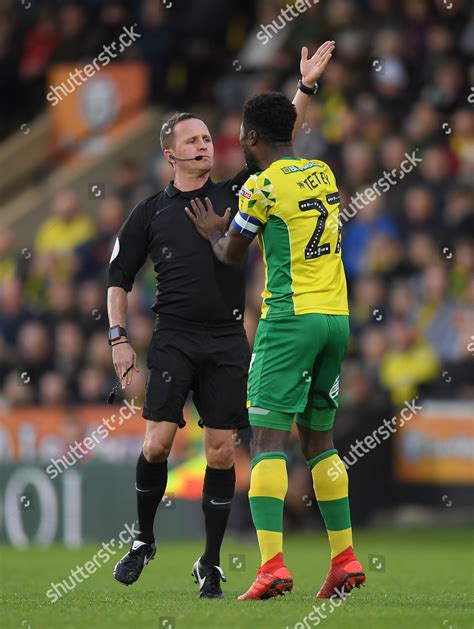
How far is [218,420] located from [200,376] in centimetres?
26

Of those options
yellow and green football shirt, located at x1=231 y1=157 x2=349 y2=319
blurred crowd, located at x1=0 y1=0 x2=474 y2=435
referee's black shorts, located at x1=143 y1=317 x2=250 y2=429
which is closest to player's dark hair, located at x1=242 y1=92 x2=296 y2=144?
yellow and green football shirt, located at x1=231 y1=157 x2=349 y2=319

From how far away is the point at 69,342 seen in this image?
14883 millimetres

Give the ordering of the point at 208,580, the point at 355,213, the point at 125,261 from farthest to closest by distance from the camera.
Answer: the point at 355,213
the point at 125,261
the point at 208,580

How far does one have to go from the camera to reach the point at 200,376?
7.50 meters

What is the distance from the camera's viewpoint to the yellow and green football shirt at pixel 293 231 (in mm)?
6863

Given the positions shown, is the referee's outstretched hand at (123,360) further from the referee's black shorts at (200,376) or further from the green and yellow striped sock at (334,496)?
the green and yellow striped sock at (334,496)

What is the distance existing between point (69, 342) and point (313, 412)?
8092 millimetres

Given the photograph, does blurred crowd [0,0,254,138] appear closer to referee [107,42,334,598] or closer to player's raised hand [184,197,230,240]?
referee [107,42,334,598]

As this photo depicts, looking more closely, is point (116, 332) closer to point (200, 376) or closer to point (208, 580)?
point (200, 376)

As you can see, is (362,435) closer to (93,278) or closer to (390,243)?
(390,243)

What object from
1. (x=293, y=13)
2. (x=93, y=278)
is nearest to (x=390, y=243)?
(x=93, y=278)

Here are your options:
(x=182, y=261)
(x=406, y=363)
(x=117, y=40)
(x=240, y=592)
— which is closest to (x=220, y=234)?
(x=182, y=261)

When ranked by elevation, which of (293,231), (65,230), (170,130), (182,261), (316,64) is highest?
(65,230)

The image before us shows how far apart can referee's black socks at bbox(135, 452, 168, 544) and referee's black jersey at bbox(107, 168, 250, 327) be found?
0.79m
